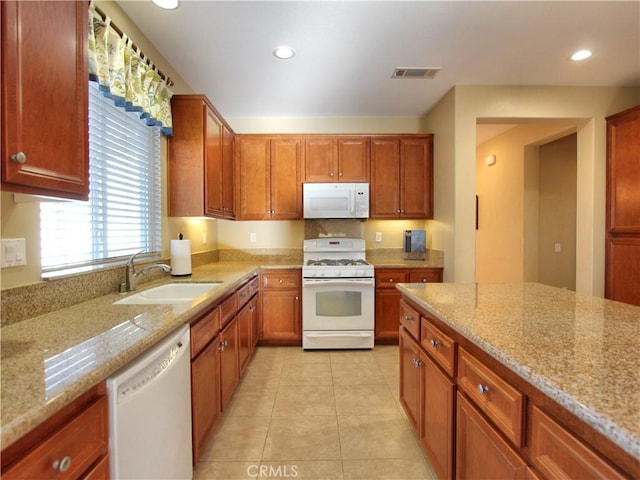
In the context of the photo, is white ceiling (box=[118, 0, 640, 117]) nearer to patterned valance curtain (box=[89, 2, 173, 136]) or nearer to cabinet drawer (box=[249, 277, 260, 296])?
patterned valance curtain (box=[89, 2, 173, 136])

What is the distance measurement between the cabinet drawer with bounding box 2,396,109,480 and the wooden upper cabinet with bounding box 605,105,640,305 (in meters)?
3.85

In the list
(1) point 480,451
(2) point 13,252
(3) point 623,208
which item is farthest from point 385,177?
(2) point 13,252

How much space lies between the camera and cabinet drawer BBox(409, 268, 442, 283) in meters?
3.01

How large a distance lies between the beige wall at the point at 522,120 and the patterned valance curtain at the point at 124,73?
2.54m

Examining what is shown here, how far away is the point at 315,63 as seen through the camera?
232 cm

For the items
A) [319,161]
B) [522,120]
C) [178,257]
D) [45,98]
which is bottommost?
[178,257]

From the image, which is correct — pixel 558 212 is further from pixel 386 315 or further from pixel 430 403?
pixel 430 403

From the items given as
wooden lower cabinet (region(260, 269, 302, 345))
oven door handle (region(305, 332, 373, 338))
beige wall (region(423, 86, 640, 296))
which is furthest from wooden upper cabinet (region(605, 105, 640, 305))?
wooden lower cabinet (region(260, 269, 302, 345))

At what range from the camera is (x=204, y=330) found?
1539 millimetres

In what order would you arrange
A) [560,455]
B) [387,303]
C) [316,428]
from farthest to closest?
1. [387,303]
2. [316,428]
3. [560,455]

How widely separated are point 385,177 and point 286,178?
3.80ft

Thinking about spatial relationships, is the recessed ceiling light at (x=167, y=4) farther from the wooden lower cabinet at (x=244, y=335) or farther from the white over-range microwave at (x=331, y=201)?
the wooden lower cabinet at (x=244, y=335)

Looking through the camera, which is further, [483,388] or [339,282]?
[339,282]

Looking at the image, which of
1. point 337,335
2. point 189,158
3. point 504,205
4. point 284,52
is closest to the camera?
point 284,52
